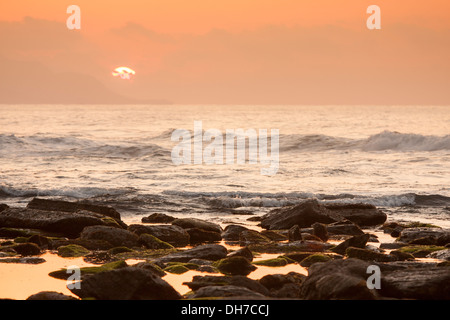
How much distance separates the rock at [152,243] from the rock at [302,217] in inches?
163

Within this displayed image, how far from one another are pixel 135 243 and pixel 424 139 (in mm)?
42636

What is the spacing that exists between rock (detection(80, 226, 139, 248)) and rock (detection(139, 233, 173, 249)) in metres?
0.16

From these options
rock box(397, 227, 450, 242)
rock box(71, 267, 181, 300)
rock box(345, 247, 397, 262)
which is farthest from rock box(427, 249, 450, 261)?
rock box(71, 267, 181, 300)

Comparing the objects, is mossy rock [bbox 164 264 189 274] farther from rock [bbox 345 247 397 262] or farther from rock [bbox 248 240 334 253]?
rock [bbox 345 247 397 262]

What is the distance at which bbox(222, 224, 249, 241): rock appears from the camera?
51.3ft

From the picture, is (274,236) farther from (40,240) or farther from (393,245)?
(40,240)

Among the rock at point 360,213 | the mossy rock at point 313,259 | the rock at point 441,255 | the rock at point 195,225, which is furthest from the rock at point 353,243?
the rock at point 360,213

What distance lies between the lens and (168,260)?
1241cm

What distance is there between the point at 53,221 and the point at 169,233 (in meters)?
3.02

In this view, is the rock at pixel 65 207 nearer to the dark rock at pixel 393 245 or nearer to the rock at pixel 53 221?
the rock at pixel 53 221

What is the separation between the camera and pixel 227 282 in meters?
9.88

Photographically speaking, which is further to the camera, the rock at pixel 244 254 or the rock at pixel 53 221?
the rock at pixel 53 221

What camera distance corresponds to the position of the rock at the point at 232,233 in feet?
51.3
